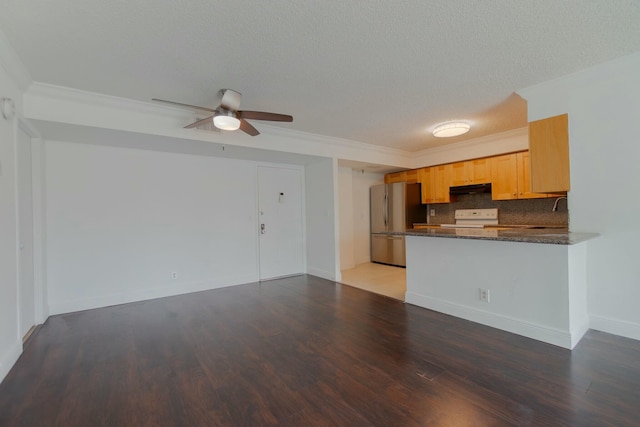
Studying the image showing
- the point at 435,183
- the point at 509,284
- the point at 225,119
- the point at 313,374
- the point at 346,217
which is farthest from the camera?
the point at 346,217

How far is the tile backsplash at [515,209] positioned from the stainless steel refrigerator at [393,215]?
64 centimetres

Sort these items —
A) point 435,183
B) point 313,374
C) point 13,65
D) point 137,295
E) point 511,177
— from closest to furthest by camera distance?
point 313,374, point 13,65, point 137,295, point 511,177, point 435,183

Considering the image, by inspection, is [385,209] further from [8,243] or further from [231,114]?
[8,243]

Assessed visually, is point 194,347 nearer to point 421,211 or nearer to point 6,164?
point 6,164

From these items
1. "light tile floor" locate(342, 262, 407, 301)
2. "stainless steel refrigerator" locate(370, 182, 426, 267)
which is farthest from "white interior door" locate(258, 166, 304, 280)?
"stainless steel refrigerator" locate(370, 182, 426, 267)

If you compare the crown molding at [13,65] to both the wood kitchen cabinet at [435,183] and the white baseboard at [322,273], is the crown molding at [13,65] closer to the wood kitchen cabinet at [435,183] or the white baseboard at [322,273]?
the white baseboard at [322,273]

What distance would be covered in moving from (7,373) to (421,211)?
6454 mm

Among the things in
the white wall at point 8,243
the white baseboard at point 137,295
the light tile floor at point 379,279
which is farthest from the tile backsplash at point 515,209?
the white wall at point 8,243

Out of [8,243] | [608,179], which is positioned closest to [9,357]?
[8,243]

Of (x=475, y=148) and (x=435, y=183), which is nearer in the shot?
(x=475, y=148)

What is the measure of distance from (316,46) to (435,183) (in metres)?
4.44

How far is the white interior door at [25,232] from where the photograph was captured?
2802 mm

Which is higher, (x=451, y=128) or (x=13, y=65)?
(x=13, y=65)

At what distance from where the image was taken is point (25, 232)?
2.96 meters
